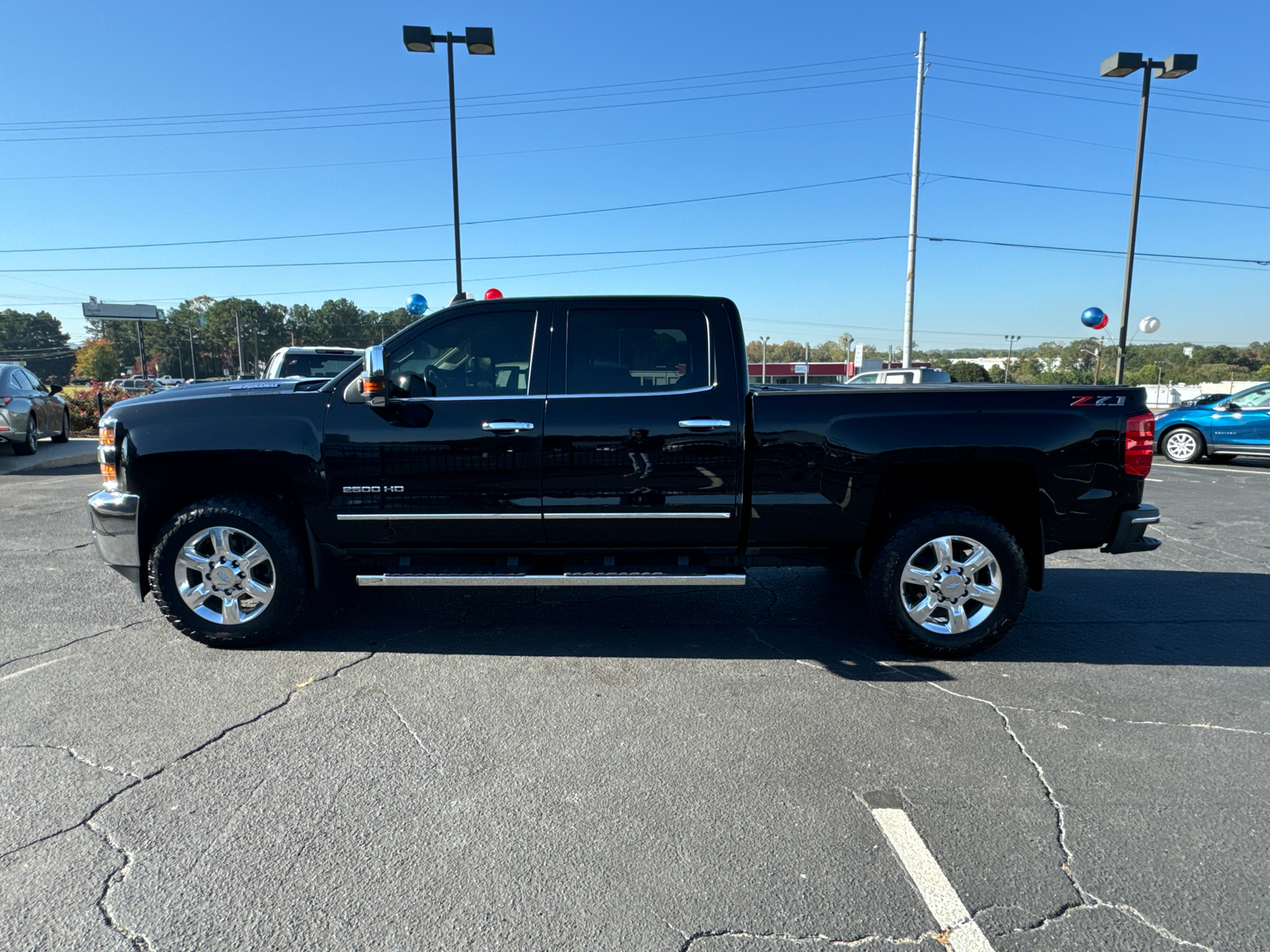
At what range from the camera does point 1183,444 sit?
14.1 metres

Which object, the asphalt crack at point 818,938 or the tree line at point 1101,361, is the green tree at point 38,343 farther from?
the asphalt crack at point 818,938

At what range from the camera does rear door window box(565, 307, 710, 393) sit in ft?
14.1

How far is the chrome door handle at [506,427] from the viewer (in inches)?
164

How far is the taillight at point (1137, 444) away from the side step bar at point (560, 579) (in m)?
2.20

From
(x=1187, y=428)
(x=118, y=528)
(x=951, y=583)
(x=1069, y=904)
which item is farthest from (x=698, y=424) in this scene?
(x=1187, y=428)

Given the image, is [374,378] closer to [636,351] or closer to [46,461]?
[636,351]

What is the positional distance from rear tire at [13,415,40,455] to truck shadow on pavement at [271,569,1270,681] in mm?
11593

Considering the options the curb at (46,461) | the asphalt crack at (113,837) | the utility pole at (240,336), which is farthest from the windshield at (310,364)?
the utility pole at (240,336)

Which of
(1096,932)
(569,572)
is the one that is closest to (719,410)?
(569,572)

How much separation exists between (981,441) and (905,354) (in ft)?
61.7

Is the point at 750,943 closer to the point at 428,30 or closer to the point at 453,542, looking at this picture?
the point at 453,542

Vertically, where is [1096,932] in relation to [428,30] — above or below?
below

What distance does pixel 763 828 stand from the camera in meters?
2.67

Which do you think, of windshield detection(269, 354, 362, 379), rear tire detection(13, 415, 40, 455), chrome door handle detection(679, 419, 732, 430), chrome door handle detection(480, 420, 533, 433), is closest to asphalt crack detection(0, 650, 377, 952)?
chrome door handle detection(480, 420, 533, 433)
